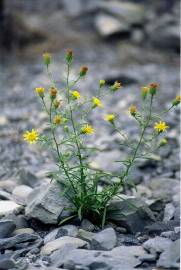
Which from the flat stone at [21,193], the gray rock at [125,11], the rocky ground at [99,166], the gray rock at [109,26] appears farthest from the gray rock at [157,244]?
the gray rock at [125,11]

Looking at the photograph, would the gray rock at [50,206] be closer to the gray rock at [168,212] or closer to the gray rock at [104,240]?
the gray rock at [104,240]

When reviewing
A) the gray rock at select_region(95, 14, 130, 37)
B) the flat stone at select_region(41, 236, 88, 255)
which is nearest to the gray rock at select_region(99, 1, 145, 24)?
the gray rock at select_region(95, 14, 130, 37)

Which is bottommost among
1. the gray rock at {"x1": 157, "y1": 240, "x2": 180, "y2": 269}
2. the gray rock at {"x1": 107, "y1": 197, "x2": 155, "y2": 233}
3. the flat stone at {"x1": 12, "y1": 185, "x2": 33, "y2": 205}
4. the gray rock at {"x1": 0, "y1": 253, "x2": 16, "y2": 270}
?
the gray rock at {"x1": 0, "y1": 253, "x2": 16, "y2": 270}

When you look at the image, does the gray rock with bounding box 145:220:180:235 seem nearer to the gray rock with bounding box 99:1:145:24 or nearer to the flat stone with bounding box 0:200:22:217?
the flat stone with bounding box 0:200:22:217

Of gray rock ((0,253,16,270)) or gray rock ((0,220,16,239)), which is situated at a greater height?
gray rock ((0,220,16,239))

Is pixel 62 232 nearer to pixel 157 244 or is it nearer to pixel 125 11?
pixel 157 244

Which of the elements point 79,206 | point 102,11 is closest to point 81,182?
point 79,206
